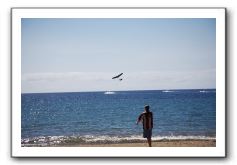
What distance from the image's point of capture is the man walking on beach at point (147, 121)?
551cm

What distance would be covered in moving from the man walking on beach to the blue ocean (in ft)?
0.10

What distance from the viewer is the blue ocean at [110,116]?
550 cm

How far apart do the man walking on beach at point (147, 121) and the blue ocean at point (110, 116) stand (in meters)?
0.03

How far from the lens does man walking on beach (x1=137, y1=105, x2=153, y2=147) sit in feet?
18.1

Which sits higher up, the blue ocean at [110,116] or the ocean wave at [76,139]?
the blue ocean at [110,116]

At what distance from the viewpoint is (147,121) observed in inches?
217

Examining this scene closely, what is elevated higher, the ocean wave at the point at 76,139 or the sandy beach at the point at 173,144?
the ocean wave at the point at 76,139

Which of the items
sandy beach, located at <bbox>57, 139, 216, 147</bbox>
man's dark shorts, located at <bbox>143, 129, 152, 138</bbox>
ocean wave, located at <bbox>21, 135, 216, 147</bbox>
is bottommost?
sandy beach, located at <bbox>57, 139, 216, 147</bbox>

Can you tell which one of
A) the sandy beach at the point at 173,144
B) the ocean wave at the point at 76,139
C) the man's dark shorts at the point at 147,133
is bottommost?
the sandy beach at the point at 173,144

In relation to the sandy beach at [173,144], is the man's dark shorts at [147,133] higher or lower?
higher

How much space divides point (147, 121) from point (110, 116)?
11.8 inches

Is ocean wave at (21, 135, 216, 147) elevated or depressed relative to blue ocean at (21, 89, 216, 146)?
depressed

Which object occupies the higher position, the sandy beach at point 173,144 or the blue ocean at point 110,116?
the blue ocean at point 110,116

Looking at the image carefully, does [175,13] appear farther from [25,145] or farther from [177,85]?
[25,145]
